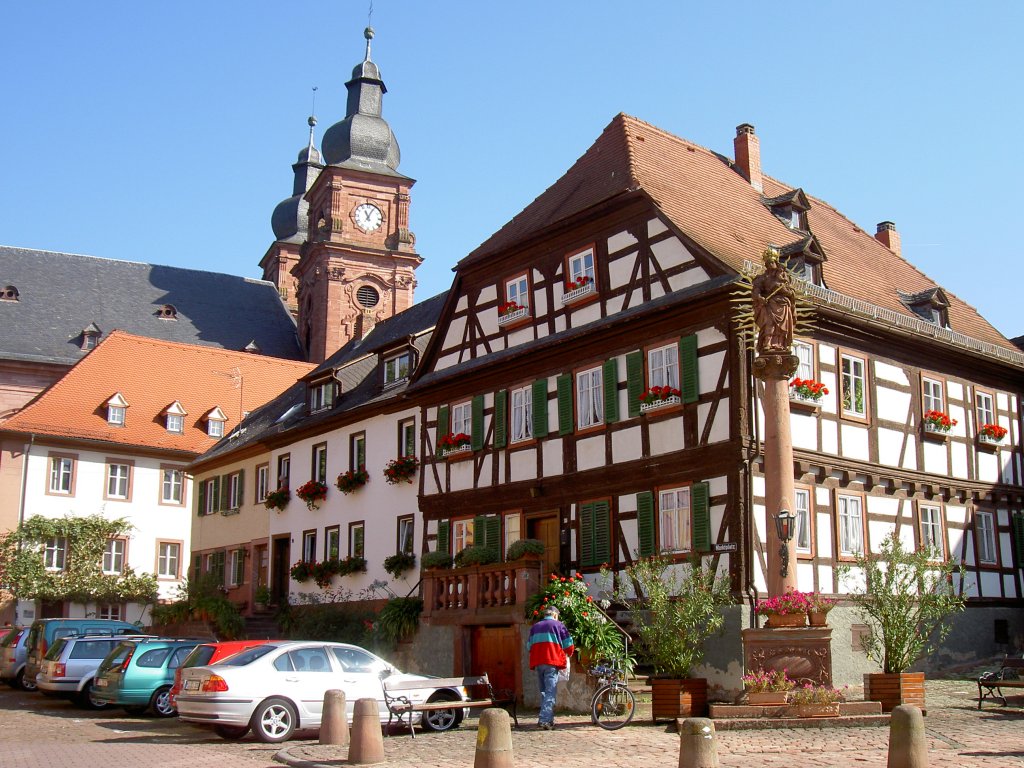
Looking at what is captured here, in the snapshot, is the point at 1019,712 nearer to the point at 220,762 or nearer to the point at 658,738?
the point at 658,738

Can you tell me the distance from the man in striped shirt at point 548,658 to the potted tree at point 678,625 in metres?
1.29

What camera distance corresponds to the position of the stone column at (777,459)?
16766 mm

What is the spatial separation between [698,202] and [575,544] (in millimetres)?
7135

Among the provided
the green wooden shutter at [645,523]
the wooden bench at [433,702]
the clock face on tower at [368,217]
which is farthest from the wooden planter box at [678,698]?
the clock face on tower at [368,217]

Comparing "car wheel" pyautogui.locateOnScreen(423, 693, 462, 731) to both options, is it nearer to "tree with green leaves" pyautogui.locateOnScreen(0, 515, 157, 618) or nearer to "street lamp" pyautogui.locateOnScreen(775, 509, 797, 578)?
"street lamp" pyautogui.locateOnScreen(775, 509, 797, 578)

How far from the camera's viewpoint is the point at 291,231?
273ft

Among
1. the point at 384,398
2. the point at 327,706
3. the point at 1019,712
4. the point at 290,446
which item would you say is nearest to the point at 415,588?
the point at 384,398

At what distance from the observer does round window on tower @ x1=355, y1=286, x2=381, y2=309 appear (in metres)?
65.9

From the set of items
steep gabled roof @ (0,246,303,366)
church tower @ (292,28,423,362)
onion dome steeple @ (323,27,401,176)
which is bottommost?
steep gabled roof @ (0,246,303,366)

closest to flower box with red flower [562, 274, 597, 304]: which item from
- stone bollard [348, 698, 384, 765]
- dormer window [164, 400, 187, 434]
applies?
stone bollard [348, 698, 384, 765]

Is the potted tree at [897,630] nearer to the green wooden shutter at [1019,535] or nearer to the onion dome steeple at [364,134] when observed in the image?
the green wooden shutter at [1019,535]

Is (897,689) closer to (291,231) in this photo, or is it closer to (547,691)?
(547,691)

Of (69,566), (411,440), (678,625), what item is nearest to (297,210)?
(69,566)

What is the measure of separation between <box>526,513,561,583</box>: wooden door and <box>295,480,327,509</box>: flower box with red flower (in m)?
9.21
